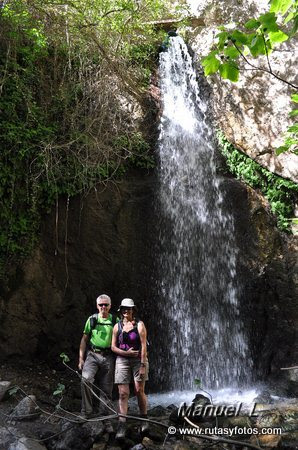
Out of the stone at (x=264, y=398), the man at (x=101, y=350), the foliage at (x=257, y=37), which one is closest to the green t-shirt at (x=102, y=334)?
the man at (x=101, y=350)

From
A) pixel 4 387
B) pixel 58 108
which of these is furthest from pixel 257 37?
pixel 58 108

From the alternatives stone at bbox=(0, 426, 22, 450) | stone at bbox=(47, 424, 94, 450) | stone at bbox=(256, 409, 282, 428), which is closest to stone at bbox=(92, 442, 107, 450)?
stone at bbox=(47, 424, 94, 450)

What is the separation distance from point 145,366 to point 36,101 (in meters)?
4.85

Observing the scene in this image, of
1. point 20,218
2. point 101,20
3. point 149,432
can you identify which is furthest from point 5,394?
point 101,20

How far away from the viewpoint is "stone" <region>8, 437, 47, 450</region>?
3.66 meters

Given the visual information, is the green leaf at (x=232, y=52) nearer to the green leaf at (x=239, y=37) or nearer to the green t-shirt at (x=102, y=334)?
the green leaf at (x=239, y=37)

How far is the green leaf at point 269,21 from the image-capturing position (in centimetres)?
188

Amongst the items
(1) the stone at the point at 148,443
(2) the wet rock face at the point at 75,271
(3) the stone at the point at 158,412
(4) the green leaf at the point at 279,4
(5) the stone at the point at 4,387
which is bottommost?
(3) the stone at the point at 158,412

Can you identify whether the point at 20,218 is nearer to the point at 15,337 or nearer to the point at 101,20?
the point at 15,337

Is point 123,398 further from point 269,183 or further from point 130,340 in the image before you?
point 269,183

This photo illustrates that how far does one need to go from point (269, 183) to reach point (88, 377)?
4.89 m

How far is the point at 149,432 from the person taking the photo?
4012 millimetres

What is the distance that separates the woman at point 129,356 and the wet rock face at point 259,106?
14.5 feet

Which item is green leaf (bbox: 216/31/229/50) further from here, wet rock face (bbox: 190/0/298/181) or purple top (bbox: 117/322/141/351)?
wet rock face (bbox: 190/0/298/181)
